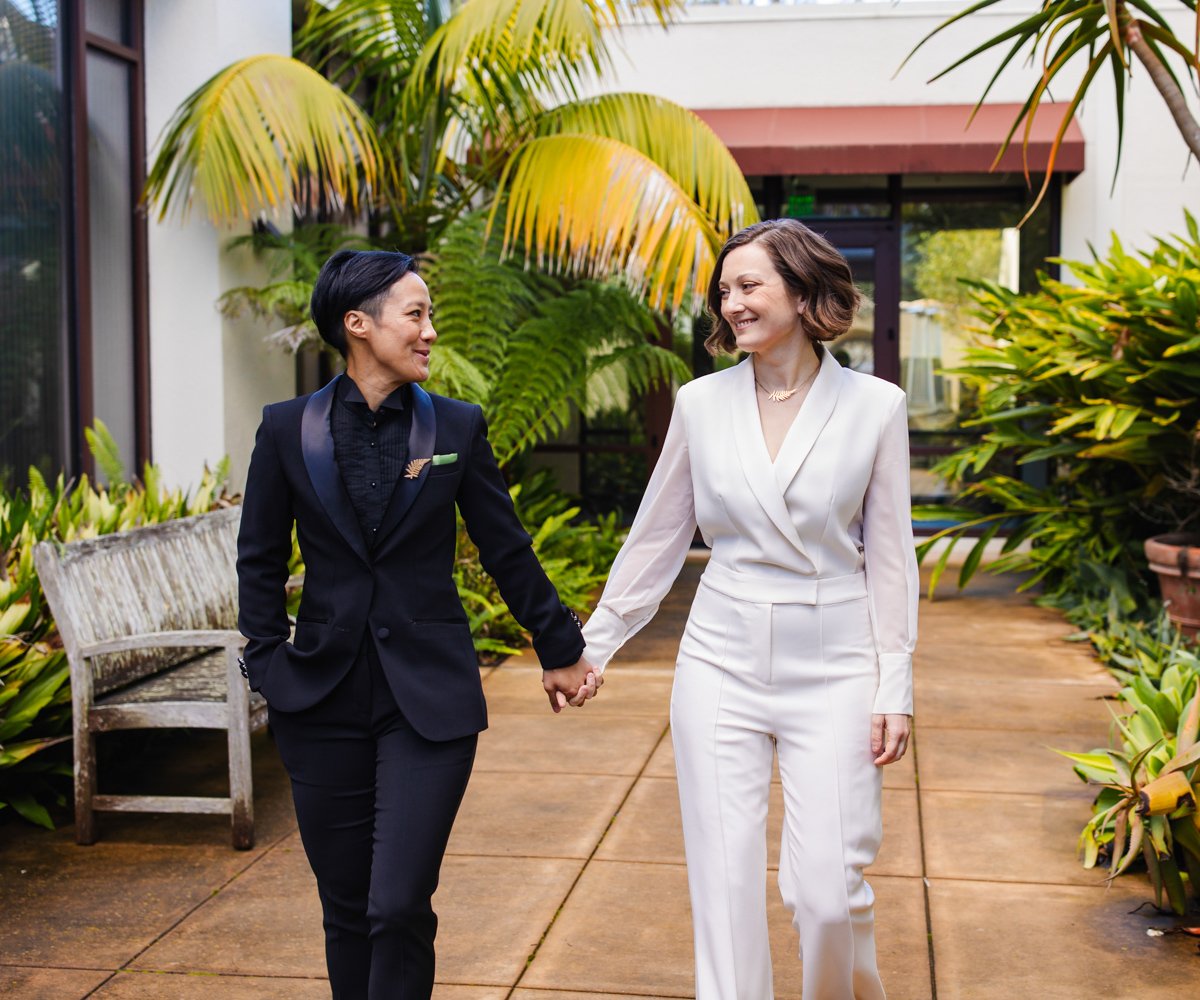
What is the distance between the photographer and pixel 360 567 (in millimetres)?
3045

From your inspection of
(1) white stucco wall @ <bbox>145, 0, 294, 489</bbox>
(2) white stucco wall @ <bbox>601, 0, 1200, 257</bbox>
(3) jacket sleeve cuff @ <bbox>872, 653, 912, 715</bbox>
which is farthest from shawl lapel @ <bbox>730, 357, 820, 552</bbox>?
(2) white stucco wall @ <bbox>601, 0, 1200, 257</bbox>

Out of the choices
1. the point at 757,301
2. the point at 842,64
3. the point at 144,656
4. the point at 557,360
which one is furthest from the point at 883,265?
the point at 757,301

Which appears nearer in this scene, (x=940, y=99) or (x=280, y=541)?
(x=280, y=541)

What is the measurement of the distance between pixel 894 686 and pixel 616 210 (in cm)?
584

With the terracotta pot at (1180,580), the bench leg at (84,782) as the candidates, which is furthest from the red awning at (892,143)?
the bench leg at (84,782)

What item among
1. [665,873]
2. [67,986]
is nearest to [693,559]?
[665,873]

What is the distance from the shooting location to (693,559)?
43.5 feet

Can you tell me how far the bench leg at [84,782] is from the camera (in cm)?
516

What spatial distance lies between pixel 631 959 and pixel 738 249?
80.9 inches

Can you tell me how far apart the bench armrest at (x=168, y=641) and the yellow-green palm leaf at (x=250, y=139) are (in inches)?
149

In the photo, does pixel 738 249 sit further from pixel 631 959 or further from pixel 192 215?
pixel 192 215

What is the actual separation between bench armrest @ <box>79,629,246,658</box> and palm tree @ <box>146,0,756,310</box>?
3797mm

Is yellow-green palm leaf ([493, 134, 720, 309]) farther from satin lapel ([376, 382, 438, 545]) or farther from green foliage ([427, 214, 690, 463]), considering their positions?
satin lapel ([376, 382, 438, 545])

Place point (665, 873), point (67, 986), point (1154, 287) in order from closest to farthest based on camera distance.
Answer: point (67, 986) → point (665, 873) → point (1154, 287)
